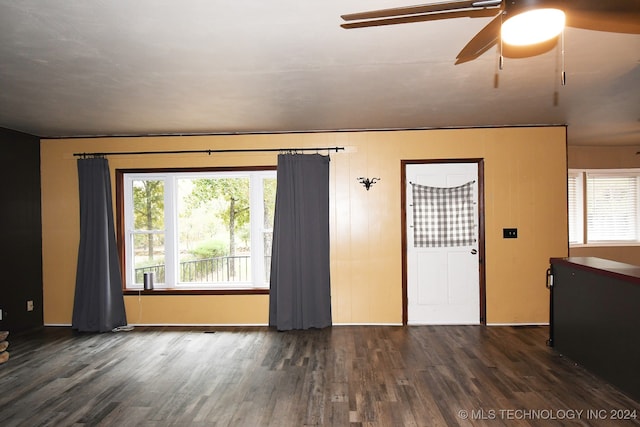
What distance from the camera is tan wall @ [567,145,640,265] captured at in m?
6.67

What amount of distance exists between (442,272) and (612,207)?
12.7 ft

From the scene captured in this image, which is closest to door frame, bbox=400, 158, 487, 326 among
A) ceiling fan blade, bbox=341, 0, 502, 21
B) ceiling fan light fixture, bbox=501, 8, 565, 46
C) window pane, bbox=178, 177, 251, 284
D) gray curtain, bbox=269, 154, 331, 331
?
gray curtain, bbox=269, 154, 331, 331

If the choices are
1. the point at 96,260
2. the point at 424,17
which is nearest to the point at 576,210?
the point at 424,17

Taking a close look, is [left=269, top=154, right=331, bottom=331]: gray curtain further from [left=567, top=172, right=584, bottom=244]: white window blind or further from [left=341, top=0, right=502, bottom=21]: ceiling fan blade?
[left=567, top=172, right=584, bottom=244]: white window blind

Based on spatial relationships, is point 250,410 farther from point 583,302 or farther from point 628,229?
point 628,229

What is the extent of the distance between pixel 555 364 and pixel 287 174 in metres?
3.44

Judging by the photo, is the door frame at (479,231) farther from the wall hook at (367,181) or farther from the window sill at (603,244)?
the window sill at (603,244)

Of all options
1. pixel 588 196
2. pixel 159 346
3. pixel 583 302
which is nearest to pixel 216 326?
pixel 159 346

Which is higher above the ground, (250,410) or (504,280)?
(504,280)

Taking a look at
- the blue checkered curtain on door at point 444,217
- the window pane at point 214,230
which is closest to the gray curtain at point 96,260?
the window pane at point 214,230

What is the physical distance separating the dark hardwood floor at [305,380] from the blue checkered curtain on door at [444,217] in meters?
1.10

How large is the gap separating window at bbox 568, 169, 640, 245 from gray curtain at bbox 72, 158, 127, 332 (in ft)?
23.1

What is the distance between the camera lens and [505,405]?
2932mm

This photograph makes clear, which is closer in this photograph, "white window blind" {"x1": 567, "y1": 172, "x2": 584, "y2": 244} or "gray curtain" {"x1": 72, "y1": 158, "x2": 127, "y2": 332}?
"gray curtain" {"x1": 72, "y1": 158, "x2": 127, "y2": 332}
